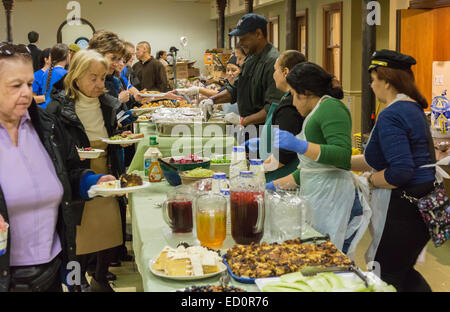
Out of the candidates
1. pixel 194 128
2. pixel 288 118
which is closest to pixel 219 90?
pixel 194 128

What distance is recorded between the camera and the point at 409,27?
574cm

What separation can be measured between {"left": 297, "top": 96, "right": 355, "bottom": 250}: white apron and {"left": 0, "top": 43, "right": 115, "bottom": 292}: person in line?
1.14 metres

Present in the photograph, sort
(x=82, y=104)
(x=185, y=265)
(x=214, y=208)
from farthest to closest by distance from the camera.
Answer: (x=82, y=104), (x=214, y=208), (x=185, y=265)

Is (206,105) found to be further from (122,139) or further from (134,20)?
(134,20)

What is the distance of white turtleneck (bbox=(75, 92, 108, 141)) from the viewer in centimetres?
308

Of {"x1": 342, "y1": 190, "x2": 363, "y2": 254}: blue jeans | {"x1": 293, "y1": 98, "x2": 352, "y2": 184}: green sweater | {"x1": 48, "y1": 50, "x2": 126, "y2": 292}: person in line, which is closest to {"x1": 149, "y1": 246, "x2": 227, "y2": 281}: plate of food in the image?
{"x1": 293, "y1": 98, "x2": 352, "y2": 184}: green sweater

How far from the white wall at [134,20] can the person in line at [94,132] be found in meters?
14.7

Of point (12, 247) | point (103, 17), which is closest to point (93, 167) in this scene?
point (12, 247)

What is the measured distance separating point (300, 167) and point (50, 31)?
16011 mm

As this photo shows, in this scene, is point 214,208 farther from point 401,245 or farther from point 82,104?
point 82,104

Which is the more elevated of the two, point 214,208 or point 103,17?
point 103,17

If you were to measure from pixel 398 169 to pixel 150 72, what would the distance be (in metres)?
6.27

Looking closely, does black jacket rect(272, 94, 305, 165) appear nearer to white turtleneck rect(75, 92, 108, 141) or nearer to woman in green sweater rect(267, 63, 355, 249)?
woman in green sweater rect(267, 63, 355, 249)
